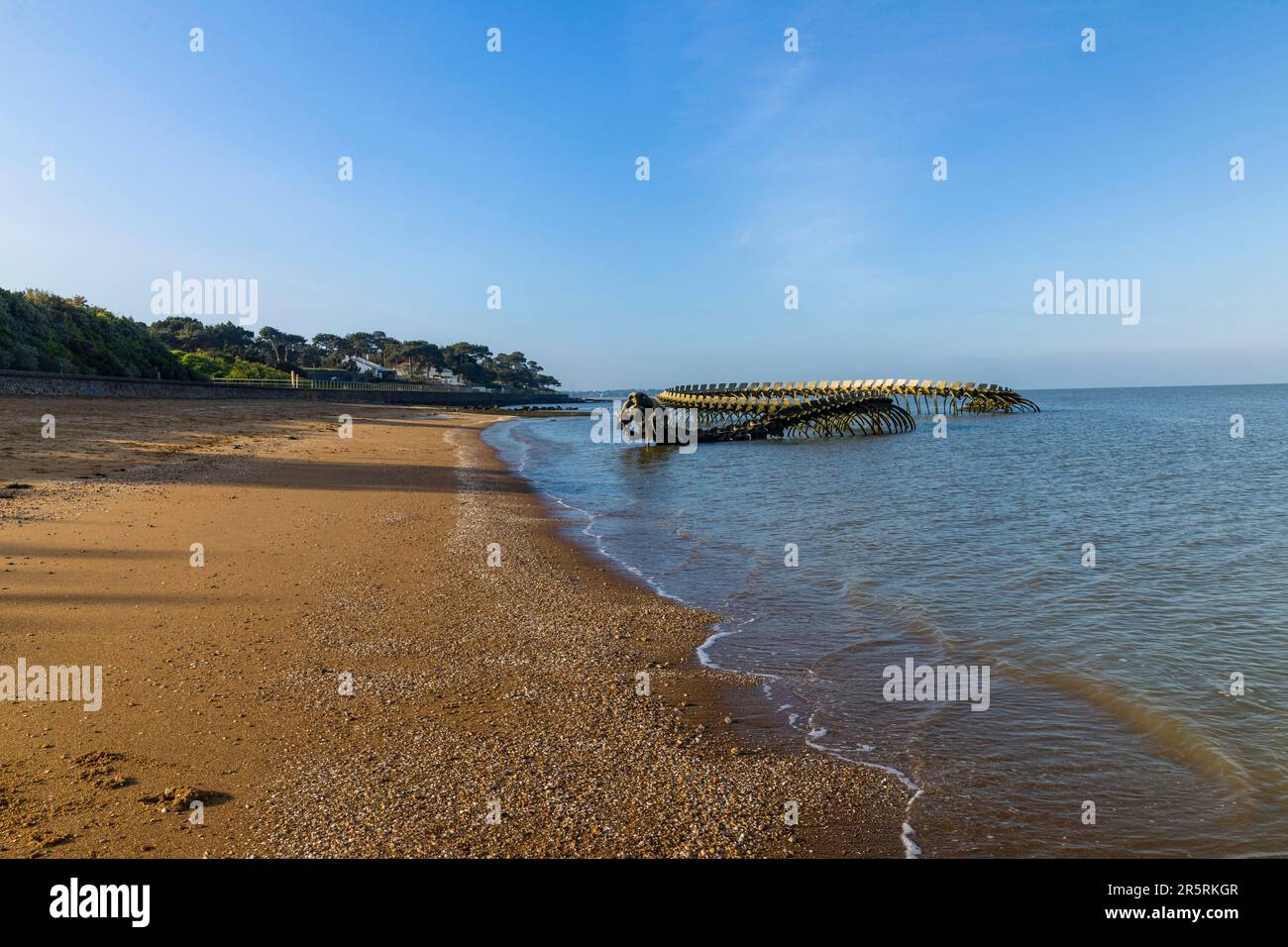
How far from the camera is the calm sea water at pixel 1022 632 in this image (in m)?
5.30

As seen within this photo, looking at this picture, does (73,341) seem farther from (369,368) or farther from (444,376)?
(444,376)

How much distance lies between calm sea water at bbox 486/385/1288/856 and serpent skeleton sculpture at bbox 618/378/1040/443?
26.0m

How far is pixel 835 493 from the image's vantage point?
24188 mm

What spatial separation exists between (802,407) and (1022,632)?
45806 mm

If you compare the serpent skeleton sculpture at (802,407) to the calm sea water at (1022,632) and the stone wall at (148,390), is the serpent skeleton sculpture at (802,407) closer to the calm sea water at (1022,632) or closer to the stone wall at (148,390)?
the calm sea water at (1022,632)

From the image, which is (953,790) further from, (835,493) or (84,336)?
(84,336)

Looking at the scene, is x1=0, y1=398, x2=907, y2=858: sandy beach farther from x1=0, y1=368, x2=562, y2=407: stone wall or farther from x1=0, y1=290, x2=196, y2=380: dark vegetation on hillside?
x1=0, y1=290, x2=196, y2=380: dark vegetation on hillside

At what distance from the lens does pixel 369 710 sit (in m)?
6.28

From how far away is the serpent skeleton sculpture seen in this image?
51175 mm

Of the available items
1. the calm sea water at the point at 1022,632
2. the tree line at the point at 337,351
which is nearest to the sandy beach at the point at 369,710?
the calm sea water at the point at 1022,632

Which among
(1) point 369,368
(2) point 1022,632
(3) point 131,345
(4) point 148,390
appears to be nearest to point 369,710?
(2) point 1022,632
